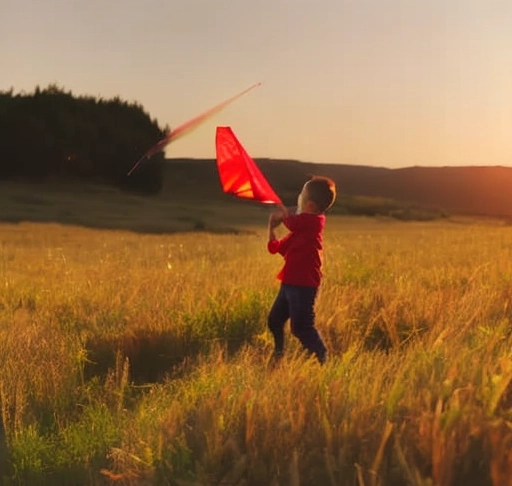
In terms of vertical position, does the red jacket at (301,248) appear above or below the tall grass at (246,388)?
above

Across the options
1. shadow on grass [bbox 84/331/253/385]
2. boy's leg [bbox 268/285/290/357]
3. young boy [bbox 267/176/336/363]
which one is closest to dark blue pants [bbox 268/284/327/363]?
young boy [bbox 267/176/336/363]

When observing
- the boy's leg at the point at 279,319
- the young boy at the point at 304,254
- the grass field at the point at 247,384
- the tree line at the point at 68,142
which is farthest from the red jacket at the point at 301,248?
the tree line at the point at 68,142

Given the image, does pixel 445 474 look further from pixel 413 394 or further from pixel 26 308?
pixel 26 308

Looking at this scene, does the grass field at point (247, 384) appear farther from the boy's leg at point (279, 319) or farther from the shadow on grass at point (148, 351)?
the boy's leg at point (279, 319)

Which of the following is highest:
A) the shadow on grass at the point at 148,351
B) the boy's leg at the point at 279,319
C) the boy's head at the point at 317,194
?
the boy's head at the point at 317,194

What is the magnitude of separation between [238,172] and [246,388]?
6.73 ft

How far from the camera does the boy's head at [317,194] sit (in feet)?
20.0

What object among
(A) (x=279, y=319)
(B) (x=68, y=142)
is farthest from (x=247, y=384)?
(B) (x=68, y=142)

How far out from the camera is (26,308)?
27.4 ft

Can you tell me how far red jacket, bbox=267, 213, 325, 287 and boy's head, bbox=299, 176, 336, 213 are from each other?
66mm

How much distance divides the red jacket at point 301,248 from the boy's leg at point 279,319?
0.20 m

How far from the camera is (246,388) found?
4199 mm

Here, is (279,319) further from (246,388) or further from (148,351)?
(246,388)

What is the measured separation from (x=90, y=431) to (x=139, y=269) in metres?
7.18
